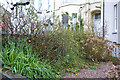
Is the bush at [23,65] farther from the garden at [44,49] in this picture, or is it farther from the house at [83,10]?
the house at [83,10]

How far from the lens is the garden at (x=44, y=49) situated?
4430 millimetres

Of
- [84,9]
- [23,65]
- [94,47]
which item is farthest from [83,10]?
[23,65]

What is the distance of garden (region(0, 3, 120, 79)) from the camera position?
14.5 feet

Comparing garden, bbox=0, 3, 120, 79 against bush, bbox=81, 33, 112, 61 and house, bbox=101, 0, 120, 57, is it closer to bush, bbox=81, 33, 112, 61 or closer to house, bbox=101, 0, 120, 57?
bush, bbox=81, 33, 112, 61

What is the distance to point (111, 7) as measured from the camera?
9703mm

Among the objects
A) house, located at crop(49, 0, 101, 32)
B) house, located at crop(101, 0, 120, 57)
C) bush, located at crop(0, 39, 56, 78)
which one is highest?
house, located at crop(49, 0, 101, 32)

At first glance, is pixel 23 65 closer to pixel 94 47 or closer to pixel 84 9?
pixel 94 47

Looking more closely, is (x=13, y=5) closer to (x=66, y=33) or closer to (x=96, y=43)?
(x=66, y=33)

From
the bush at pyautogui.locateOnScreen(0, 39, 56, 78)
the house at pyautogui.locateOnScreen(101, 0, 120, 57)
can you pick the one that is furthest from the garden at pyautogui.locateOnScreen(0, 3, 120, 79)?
the house at pyautogui.locateOnScreen(101, 0, 120, 57)

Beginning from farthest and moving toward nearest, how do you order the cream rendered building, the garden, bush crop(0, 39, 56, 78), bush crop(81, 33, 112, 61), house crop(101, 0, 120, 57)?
the cream rendered building → house crop(101, 0, 120, 57) → bush crop(81, 33, 112, 61) → the garden → bush crop(0, 39, 56, 78)

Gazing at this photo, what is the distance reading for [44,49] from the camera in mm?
5262

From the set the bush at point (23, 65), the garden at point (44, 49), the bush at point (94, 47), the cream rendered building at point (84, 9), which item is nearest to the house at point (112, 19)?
the bush at point (94, 47)

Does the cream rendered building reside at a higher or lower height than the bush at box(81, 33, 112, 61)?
higher

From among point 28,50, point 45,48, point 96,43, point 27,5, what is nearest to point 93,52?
point 96,43
